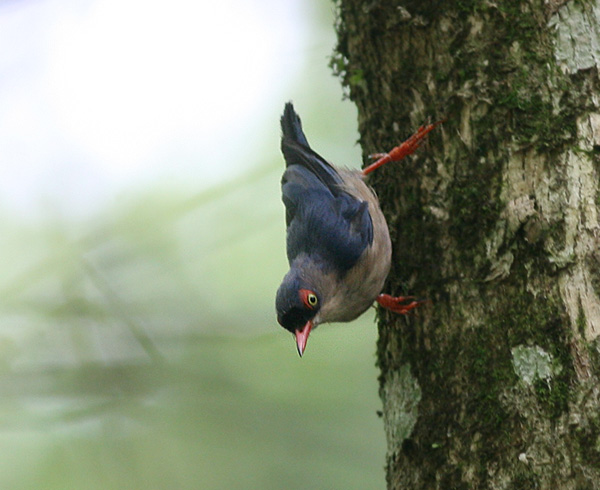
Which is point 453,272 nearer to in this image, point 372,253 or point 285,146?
point 372,253

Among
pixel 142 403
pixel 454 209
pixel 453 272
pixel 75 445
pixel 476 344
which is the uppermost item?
pixel 454 209

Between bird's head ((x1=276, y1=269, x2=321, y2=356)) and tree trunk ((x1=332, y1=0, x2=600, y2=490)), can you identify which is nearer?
tree trunk ((x1=332, y1=0, x2=600, y2=490))

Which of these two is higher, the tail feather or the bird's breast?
the tail feather

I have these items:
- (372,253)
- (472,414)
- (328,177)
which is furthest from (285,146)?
(472,414)

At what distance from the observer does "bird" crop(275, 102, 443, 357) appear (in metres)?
4.11

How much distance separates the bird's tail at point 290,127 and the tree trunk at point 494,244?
103cm

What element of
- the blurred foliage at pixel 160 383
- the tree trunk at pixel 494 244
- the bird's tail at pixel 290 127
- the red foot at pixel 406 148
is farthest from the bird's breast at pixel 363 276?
the blurred foliage at pixel 160 383

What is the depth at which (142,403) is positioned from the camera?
4.86 meters

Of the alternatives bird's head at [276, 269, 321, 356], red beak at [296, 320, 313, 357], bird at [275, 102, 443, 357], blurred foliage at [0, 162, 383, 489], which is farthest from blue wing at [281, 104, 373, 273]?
blurred foliage at [0, 162, 383, 489]

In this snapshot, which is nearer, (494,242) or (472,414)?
(472,414)

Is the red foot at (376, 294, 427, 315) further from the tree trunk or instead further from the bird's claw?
the bird's claw

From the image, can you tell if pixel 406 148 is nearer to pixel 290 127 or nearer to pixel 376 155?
pixel 376 155

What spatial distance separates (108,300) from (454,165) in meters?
2.97

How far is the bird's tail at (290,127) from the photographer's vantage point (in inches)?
192
